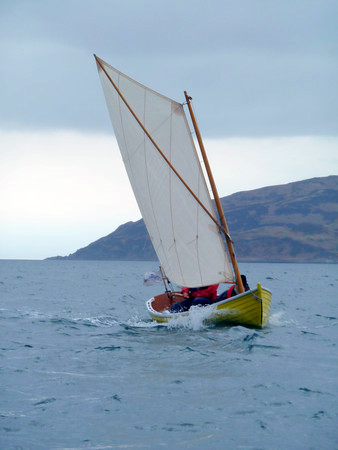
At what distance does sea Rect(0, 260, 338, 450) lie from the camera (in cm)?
802

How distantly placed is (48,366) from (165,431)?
5270mm

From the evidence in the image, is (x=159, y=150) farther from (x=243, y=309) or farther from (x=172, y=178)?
(x=243, y=309)

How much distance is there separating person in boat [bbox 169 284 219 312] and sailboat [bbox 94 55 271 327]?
32.9 inches

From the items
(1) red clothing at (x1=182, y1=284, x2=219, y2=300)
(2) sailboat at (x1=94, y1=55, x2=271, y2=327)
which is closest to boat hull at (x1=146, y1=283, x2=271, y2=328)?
(2) sailboat at (x1=94, y1=55, x2=271, y2=327)

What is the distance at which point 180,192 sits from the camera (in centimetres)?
1783

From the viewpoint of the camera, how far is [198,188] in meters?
17.5

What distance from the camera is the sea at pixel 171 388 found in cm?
802

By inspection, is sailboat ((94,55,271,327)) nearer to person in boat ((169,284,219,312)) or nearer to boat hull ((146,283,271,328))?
boat hull ((146,283,271,328))

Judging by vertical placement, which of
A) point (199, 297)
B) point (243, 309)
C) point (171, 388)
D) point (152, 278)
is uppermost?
point (152, 278)

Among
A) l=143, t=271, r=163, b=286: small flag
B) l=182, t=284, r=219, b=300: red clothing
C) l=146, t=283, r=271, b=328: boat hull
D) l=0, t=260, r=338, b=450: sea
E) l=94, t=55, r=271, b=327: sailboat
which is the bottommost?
l=0, t=260, r=338, b=450: sea

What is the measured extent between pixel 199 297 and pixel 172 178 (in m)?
4.82

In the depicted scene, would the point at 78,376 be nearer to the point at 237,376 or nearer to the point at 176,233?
the point at 237,376

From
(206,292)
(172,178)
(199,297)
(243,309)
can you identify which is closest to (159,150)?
(172,178)

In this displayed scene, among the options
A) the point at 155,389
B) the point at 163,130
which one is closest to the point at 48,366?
the point at 155,389
